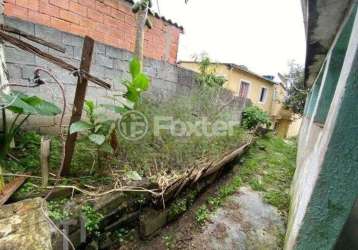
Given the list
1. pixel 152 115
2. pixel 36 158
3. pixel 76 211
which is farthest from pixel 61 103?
pixel 76 211

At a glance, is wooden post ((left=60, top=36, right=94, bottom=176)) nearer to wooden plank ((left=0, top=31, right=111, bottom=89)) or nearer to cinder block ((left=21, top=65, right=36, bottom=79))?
wooden plank ((left=0, top=31, right=111, bottom=89))

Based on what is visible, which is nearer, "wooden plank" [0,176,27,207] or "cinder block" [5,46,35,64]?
"wooden plank" [0,176,27,207]

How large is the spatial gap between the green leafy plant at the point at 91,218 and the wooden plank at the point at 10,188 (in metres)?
0.53

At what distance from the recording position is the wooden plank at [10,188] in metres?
1.56

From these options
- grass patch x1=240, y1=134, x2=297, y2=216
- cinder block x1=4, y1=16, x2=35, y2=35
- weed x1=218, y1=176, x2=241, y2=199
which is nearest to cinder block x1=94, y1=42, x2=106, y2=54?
cinder block x1=4, y1=16, x2=35, y2=35

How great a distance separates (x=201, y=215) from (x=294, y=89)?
46.6ft

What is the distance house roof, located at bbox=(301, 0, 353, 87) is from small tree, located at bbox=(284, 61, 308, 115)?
11924 mm

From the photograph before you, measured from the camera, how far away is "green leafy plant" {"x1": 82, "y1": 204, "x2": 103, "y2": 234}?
1727mm

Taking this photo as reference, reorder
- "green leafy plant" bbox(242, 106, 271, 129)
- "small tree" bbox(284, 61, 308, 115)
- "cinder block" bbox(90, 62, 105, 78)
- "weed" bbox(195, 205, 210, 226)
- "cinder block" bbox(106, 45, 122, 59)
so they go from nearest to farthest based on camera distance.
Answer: "weed" bbox(195, 205, 210, 226) < "cinder block" bbox(90, 62, 105, 78) < "cinder block" bbox(106, 45, 122, 59) < "green leafy plant" bbox(242, 106, 271, 129) < "small tree" bbox(284, 61, 308, 115)

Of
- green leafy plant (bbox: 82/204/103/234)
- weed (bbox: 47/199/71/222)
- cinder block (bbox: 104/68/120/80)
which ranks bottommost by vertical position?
green leafy plant (bbox: 82/204/103/234)

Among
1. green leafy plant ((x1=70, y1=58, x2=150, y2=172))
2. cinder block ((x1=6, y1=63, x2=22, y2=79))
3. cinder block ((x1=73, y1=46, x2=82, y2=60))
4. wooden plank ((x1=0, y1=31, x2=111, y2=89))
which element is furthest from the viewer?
cinder block ((x1=73, y1=46, x2=82, y2=60))

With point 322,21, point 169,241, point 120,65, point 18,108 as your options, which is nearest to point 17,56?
point 18,108

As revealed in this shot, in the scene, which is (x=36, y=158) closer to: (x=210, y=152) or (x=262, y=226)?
(x=210, y=152)

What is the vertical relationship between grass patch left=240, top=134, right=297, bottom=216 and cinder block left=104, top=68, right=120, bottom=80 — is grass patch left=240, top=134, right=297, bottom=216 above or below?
below
